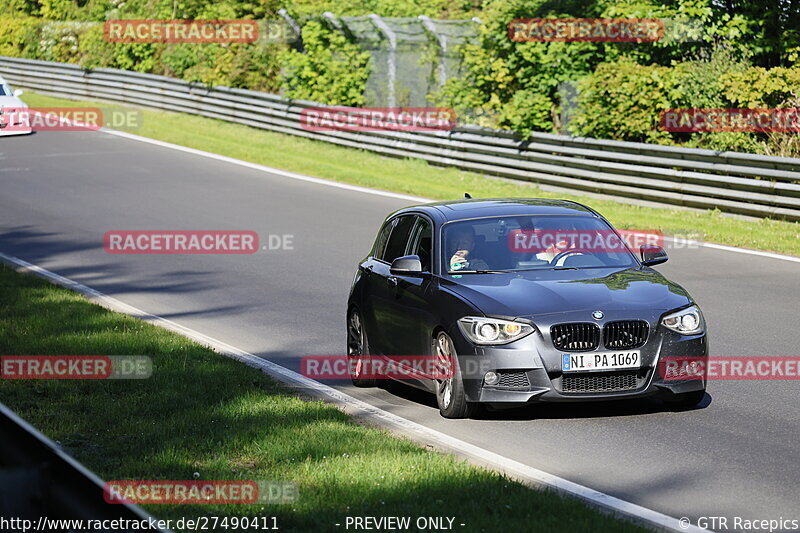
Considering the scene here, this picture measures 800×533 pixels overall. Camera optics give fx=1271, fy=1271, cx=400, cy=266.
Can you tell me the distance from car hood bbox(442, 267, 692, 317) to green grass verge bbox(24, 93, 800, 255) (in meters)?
9.57

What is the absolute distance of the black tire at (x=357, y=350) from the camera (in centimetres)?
1111

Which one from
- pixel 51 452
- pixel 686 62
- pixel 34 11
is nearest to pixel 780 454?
pixel 51 452

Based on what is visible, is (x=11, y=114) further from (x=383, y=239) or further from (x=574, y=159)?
(x=383, y=239)

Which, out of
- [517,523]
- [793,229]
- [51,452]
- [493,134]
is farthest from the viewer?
[493,134]

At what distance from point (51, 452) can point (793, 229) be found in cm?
1825

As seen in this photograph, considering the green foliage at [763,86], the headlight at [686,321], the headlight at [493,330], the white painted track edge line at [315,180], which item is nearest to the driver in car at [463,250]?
the headlight at [493,330]

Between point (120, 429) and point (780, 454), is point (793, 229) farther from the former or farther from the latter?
point (120, 429)

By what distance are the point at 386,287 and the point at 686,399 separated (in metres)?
2.74

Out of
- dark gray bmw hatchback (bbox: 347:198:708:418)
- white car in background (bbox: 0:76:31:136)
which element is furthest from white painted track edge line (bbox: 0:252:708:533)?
white car in background (bbox: 0:76:31:136)

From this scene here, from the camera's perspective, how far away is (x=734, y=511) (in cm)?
696

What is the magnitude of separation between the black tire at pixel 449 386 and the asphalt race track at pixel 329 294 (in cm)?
10

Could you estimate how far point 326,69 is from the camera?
34.6 meters

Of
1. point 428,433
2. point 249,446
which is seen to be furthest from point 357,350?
point 249,446

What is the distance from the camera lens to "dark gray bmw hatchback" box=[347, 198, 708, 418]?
9.12 m
